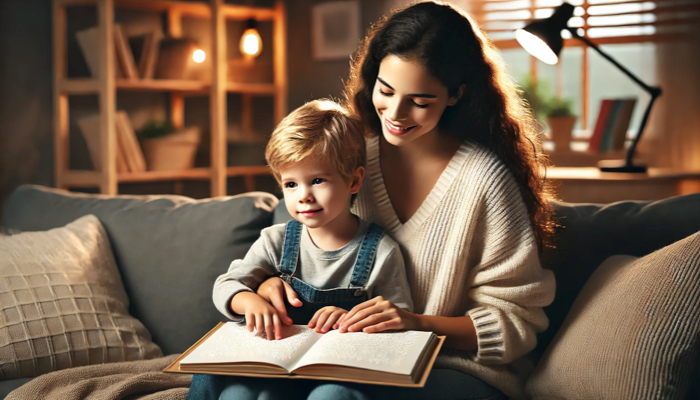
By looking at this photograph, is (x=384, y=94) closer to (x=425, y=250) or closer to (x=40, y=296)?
(x=425, y=250)

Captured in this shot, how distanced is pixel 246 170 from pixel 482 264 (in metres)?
2.62

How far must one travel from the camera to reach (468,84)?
134 cm

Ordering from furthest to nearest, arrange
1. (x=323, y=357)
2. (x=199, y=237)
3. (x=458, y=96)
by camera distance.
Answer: (x=199, y=237)
(x=458, y=96)
(x=323, y=357)

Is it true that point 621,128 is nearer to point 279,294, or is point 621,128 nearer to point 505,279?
point 505,279

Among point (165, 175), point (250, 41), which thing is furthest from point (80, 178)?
point (250, 41)

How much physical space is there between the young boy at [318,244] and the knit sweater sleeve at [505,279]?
17 cm

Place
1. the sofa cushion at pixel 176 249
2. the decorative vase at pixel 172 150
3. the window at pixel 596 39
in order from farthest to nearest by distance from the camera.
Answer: the window at pixel 596 39 < the decorative vase at pixel 172 150 < the sofa cushion at pixel 176 249

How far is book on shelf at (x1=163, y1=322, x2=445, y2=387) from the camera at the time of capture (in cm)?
99

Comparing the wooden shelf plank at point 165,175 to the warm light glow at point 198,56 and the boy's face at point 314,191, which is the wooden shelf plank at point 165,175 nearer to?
the warm light glow at point 198,56

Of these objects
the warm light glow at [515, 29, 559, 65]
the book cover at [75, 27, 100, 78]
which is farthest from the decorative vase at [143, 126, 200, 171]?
the warm light glow at [515, 29, 559, 65]

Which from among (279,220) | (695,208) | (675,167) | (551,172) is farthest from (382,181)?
(675,167)

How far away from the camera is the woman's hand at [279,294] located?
1184 millimetres

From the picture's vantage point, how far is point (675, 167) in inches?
A: 145

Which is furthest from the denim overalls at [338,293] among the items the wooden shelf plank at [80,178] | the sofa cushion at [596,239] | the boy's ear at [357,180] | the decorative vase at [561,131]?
the decorative vase at [561,131]
